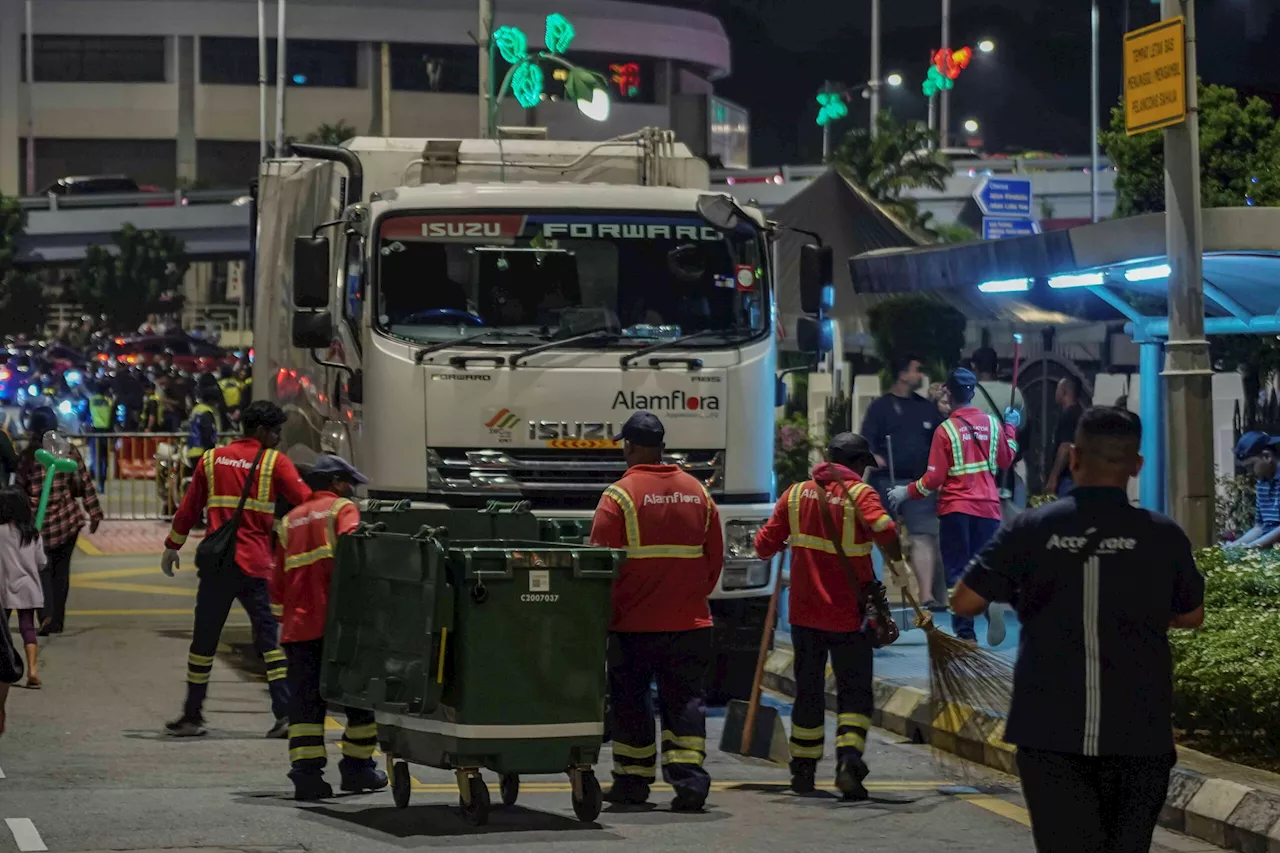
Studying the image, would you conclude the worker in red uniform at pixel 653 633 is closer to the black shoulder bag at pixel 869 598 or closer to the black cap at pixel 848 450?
the black shoulder bag at pixel 869 598

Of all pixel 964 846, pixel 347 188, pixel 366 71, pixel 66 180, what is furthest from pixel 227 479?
pixel 366 71

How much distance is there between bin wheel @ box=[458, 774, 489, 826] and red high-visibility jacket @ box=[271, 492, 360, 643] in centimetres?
117

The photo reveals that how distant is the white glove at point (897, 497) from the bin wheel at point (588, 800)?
222 inches

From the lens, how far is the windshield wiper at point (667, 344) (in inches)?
471

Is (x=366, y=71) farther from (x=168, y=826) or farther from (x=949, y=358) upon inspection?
(x=168, y=826)

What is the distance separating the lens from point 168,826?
8.26 meters

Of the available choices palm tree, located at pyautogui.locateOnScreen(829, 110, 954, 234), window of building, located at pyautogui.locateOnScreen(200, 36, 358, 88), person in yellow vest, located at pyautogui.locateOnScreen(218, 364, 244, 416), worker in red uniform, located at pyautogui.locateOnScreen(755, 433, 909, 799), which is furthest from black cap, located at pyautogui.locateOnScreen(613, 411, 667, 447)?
window of building, located at pyautogui.locateOnScreen(200, 36, 358, 88)

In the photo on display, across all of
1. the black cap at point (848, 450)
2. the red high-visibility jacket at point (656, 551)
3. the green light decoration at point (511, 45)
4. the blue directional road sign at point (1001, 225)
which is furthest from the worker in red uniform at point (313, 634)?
the green light decoration at point (511, 45)

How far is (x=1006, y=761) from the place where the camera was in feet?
33.3

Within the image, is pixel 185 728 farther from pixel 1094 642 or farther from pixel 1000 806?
pixel 1094 642

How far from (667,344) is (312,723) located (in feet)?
12.5

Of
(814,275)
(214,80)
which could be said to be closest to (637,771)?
(814,275)

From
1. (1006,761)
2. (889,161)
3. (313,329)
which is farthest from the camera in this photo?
(889,161)

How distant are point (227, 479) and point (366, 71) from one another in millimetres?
79612
